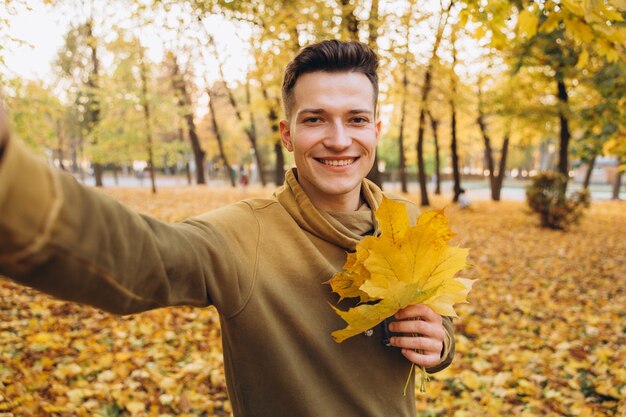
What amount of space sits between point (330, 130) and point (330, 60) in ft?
0.90

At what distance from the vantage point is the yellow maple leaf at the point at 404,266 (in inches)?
44.5

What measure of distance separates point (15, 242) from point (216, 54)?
16.5 meters

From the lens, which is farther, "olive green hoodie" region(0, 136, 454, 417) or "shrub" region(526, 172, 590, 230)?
"shrub" region(526, 172, 590, 230)

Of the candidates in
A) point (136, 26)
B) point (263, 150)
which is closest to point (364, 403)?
point (136, 26)

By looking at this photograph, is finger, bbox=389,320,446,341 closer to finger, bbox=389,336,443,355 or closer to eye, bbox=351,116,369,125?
finger, bbox=389,336,443,355

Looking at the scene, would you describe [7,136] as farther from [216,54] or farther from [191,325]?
[216,54]

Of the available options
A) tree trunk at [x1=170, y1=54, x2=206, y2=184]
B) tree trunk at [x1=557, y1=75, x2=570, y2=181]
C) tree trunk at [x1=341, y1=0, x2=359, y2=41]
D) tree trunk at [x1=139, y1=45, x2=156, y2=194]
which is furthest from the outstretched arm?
tree trunk at [x1=170, y1=54, x2=206, y2=184]

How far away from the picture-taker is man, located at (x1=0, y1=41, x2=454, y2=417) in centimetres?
86

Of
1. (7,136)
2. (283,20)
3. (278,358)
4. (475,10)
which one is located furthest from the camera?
(283,20)

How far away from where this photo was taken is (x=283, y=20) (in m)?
6.59

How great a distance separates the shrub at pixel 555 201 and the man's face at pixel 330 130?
1179 centimetres

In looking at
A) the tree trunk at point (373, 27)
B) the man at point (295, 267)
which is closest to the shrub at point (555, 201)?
the tree trunk at point (373, 27)

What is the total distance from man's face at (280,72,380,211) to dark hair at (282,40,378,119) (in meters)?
0.03

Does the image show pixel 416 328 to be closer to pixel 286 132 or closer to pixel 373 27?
pixel 286 132
